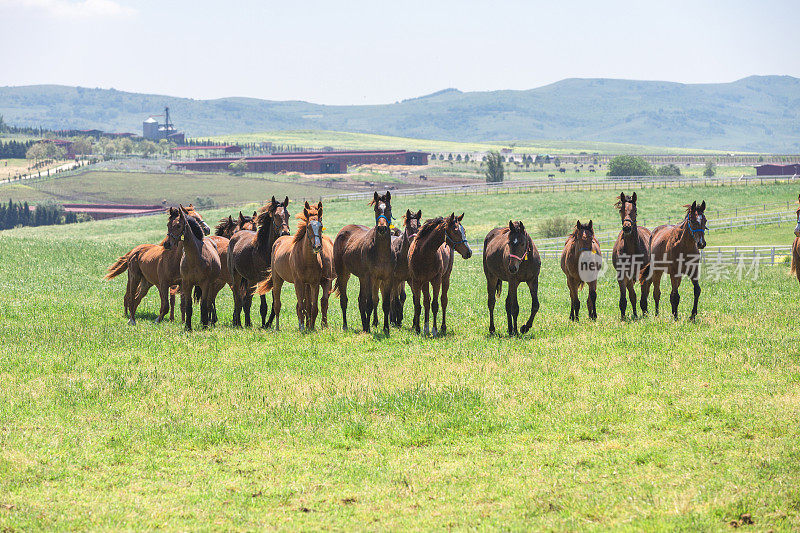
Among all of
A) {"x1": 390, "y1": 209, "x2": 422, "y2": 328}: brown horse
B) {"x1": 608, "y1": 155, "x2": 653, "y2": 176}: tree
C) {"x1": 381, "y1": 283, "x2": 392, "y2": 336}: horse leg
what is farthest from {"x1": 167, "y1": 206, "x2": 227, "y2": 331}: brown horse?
{"x1": 608, "y1": 155, "x2": 653, "y2": 176}: tree

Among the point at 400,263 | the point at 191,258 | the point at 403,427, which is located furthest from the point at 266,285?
the point at 403,427

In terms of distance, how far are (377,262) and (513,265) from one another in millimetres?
3043

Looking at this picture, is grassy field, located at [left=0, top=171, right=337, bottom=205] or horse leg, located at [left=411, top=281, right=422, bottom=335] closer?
horse leg, located at [left=411, top=281, right=422, bottom=335]

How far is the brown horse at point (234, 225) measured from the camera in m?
22.9

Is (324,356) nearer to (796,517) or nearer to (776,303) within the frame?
(796,517)

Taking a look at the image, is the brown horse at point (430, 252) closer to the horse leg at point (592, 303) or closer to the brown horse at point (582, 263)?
the brown horse at point (582, 263)

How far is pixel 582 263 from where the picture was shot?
1977cm

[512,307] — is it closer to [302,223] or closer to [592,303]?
[592,303]

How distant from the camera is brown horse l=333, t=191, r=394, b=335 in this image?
17359mm

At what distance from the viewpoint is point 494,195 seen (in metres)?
96.9

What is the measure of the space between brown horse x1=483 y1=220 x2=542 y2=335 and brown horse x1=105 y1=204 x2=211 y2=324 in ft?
22.1

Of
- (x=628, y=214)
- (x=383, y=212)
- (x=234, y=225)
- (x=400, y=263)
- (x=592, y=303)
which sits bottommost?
(x=592, y=303)

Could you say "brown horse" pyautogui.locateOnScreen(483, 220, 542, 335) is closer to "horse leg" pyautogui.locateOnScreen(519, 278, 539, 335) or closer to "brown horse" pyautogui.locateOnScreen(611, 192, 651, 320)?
"horse leg" pyautogui.locateOnScreen(519, 278, 539, 335)

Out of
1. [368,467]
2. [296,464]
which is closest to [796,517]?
[368,467]
